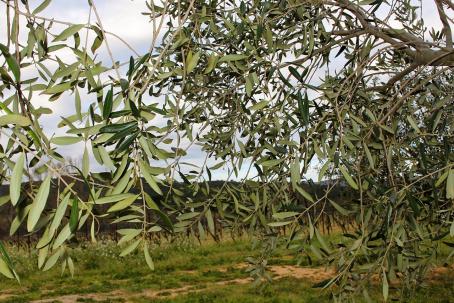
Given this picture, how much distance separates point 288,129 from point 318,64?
473 millimetres

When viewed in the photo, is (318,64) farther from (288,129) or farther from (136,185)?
(136,185)

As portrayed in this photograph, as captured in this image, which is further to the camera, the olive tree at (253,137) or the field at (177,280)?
the field at (177,280)

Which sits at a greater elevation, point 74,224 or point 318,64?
point 318,64

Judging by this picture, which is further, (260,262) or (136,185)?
(260,262)

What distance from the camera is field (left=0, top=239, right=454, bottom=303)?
11.5m

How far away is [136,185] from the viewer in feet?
6.31

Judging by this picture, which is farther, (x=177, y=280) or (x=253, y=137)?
(x=177, y=280)

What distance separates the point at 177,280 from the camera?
13.9 m

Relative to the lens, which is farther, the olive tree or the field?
the field

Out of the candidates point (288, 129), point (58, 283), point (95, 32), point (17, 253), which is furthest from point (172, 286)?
point (95, 32)

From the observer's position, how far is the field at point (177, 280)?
37.7 ft

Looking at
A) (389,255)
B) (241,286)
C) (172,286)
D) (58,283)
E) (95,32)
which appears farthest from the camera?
(58,283)

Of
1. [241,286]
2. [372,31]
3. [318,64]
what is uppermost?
[372,31]

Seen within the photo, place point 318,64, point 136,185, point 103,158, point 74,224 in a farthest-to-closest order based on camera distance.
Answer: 1. point 318,64
2. point 136,185
3. point 103,158
4. point 74,224
